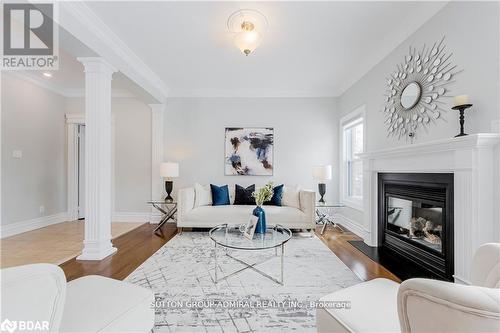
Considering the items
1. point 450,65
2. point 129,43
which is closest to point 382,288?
point 450,65

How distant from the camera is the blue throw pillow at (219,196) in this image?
430 cm

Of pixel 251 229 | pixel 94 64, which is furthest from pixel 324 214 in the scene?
pixel 94 64

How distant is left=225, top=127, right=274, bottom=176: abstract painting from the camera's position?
4.80 metres

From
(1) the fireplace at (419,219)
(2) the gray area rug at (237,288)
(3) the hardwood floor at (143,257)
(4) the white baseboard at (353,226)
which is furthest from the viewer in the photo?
(4) the white baseboard at (353,226)

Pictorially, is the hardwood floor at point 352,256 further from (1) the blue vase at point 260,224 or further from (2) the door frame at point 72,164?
(2) the door frame at point 72,164

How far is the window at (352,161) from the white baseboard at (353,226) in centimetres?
30

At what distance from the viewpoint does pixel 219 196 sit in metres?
4.33

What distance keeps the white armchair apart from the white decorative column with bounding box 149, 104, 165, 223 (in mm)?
4284

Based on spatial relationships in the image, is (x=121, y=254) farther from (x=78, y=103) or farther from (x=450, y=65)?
(x=450, y=65)

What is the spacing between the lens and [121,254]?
2979 millimetres

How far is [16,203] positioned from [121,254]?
2.48 metres

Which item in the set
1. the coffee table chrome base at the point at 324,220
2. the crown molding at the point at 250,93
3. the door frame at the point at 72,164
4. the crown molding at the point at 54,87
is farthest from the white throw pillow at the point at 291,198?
the crown molding at the point at 54,87

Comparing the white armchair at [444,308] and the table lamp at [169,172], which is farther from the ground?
the table lamp at [169,172]

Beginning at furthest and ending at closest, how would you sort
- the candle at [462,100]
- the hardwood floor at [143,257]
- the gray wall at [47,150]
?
the gray wall at [47,150] < the hardwood floor at [143,257] < the candle at [462,100]
